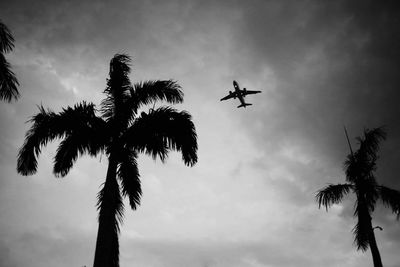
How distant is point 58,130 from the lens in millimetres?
8898

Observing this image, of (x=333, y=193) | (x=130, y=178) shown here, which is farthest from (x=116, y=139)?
(x=333, y=193)

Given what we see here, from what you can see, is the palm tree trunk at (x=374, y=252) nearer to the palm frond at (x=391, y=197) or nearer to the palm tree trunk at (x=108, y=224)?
the palm frond at (x=391, y=197)

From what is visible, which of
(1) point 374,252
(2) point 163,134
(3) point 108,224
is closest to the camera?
(3) point 108,224

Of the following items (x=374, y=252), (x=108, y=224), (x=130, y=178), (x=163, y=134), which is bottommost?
(x=374, y=252)

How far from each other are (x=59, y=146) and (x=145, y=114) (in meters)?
2.97

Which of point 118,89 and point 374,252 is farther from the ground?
point 118,89

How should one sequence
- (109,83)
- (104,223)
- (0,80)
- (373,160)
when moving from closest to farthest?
(104,223)
(0,80)
(109,83)
(373,160)

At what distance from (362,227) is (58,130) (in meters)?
13.2

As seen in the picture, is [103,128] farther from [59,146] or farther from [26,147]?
[26,147]

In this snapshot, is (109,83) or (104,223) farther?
(109,83)

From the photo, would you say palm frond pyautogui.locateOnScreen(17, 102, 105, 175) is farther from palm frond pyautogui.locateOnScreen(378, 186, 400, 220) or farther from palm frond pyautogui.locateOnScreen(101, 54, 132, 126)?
palm frond pyautogui.locateOnScreen(378, 186, 400, 220)

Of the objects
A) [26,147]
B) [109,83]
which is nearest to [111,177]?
[26,147]

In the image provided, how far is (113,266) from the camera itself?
857 centimetres

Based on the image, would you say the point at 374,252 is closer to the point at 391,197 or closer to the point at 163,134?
the point at 391,197
